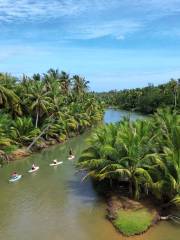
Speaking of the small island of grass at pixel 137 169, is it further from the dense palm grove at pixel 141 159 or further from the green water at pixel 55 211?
the green water at pixel 55 211

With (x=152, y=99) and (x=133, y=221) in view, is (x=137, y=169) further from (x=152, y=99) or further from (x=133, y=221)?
(x=152, y=99)

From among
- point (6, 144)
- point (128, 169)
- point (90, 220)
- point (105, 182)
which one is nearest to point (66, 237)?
point (90, 220)

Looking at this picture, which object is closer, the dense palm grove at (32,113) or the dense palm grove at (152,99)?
the dense palm grove at (32,113)

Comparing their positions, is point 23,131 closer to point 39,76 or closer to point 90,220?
point 39,76

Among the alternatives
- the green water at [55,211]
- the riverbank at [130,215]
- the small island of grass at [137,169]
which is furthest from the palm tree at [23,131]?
the riverbank at [130,215]

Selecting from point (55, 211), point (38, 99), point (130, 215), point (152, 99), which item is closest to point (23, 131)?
point (38, 99)

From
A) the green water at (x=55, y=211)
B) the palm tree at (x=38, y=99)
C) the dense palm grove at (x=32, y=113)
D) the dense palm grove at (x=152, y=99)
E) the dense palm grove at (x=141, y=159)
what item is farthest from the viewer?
the dense palm grove at (x=152, y=99)

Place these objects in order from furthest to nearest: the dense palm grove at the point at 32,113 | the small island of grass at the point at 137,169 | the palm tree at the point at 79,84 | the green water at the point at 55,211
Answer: the palm tree at the point at 79,84 < the dense palm grove at the point at 32,113 < the small island of grass at the point at 137,169 < the green water at the point at 55,211
